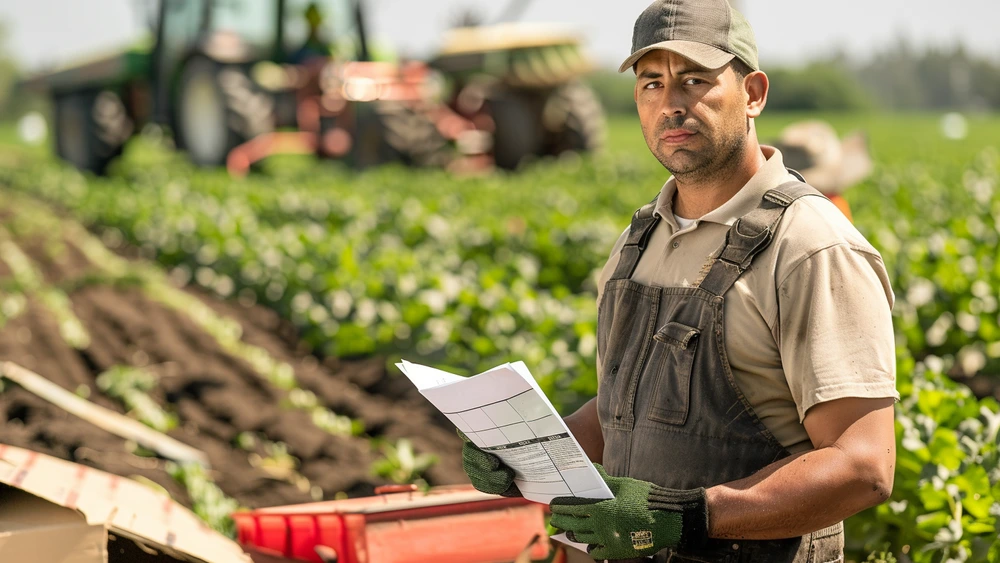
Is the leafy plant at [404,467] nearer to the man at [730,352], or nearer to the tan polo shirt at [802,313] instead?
the man at [730,352]

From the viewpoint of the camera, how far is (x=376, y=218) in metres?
9.75

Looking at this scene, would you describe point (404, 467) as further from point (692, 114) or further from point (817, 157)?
point (692, 114)

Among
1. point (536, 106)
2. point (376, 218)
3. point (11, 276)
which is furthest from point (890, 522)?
point (536, 106)

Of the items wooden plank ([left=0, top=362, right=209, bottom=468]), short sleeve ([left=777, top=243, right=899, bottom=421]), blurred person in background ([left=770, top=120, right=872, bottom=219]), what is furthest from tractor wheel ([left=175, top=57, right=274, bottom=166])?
short sleeve ([left=777, top=243, right=899, bottom=421])

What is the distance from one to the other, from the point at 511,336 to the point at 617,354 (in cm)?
359

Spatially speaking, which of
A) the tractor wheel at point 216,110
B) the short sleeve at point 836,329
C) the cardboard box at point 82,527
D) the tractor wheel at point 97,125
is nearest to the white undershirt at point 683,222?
the short sleeve at point 836,329

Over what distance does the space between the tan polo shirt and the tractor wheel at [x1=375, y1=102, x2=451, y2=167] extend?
11298mm

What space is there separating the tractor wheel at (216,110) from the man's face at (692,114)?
470 inches

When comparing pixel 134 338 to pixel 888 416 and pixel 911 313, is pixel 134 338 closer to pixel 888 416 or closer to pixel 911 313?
pixel 911 313

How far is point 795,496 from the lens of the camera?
66.6 inches

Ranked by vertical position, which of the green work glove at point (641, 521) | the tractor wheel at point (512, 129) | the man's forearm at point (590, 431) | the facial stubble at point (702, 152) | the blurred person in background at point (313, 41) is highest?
the blurred person in background at point (313, 41)

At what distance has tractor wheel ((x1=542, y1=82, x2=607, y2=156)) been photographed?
49.9 feet

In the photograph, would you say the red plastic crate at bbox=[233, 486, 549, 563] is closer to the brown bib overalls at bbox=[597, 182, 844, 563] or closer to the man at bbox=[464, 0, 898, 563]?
the man at bbox=[464, 0, 898, 563]

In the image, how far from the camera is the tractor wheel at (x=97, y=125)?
1650 centimetres
